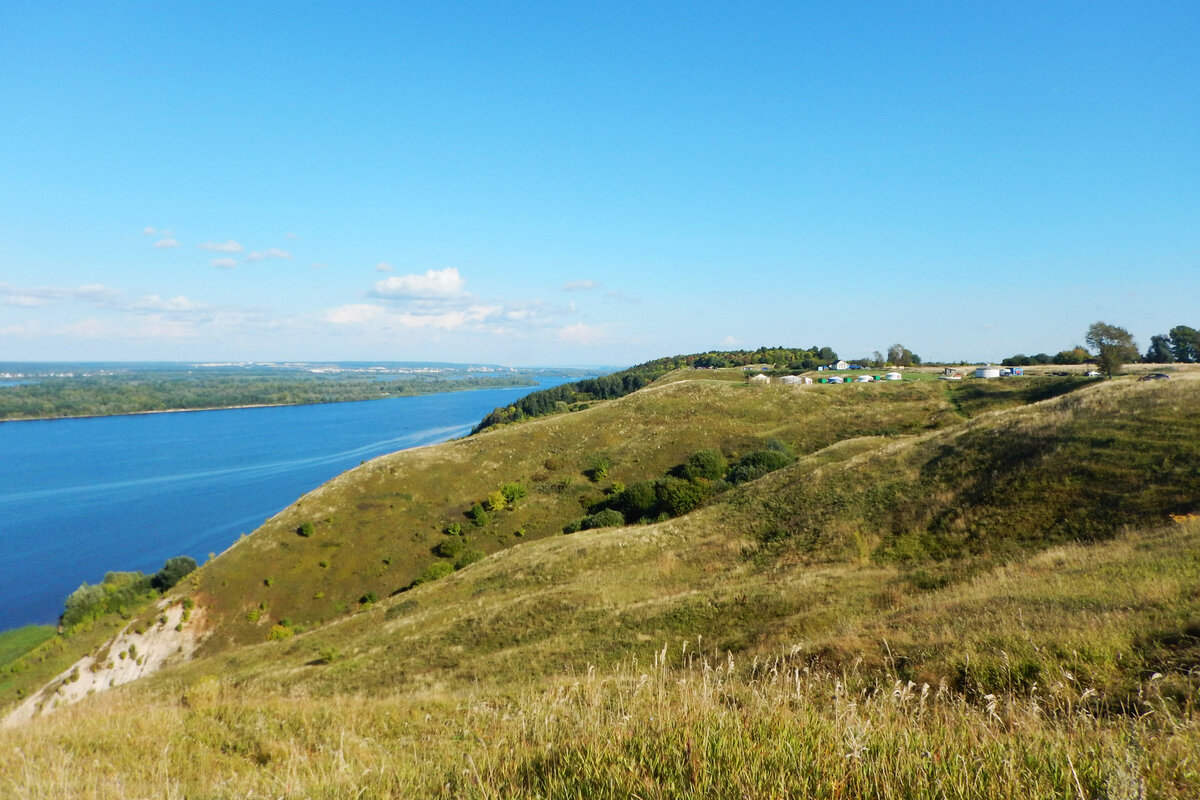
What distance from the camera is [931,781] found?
2793mm

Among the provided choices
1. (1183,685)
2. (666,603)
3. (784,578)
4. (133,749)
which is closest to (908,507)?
(784,578)

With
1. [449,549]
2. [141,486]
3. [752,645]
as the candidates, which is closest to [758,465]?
[449,549]

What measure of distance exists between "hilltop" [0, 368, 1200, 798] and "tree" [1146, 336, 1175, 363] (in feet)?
201

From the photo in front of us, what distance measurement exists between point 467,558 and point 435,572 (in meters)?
3.05

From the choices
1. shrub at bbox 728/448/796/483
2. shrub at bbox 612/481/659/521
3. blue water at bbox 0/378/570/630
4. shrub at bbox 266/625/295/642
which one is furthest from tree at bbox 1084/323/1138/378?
blue water at bbox 0/378/570/630

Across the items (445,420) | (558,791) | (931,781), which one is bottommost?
(445,420)

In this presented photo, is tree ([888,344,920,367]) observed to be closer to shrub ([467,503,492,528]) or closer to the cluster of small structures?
the cluster of small structures

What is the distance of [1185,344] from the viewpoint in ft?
215

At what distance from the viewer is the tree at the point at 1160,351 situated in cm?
6681

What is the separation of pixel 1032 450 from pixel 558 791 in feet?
81.3

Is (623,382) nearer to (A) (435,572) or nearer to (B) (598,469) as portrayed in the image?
(B) (598,469)

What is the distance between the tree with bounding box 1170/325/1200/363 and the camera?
6366 centimetres

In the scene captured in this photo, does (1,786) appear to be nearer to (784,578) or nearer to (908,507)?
(784,578)

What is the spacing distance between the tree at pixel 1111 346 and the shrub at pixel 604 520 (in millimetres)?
51170
